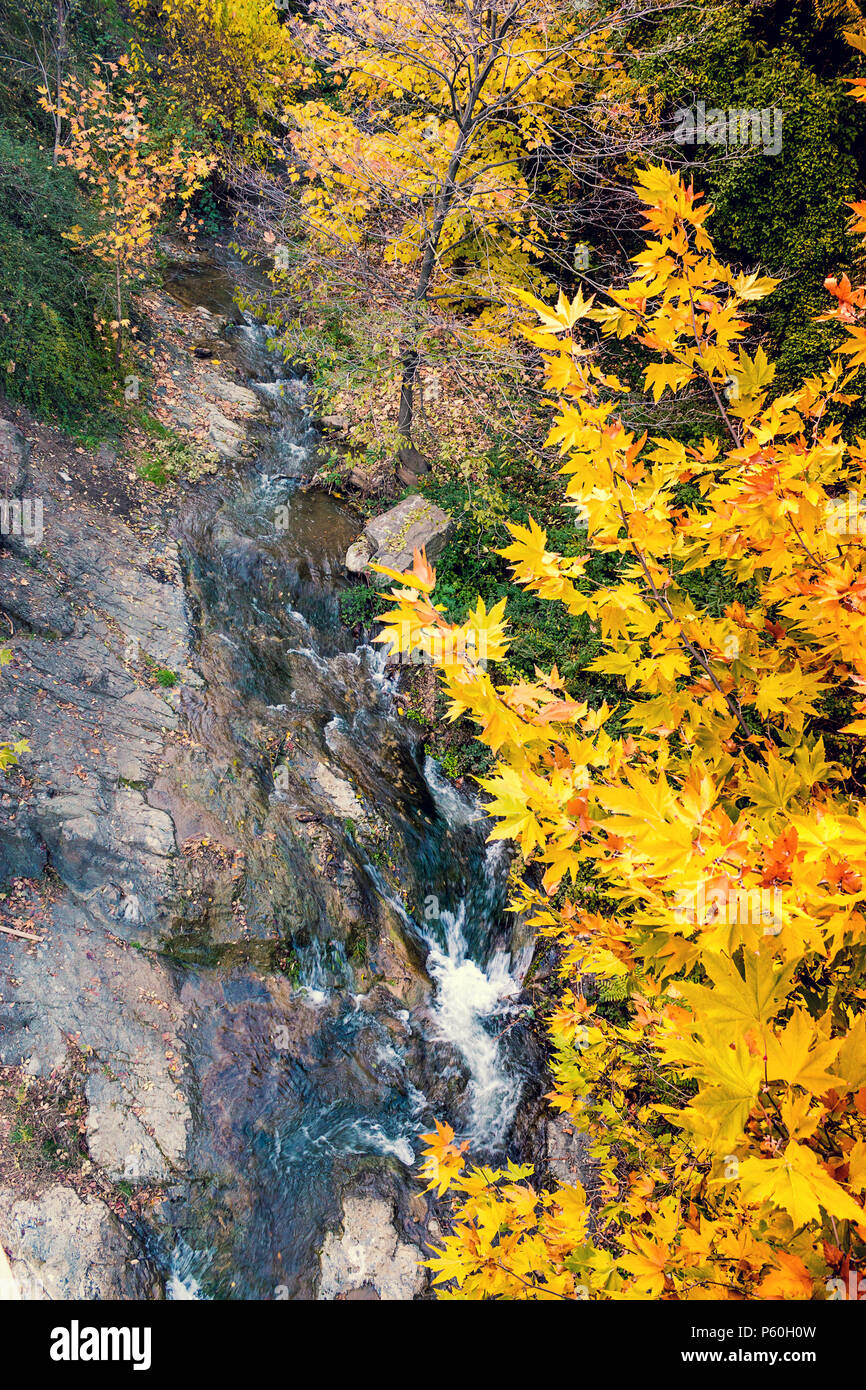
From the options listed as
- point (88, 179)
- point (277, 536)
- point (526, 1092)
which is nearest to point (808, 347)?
point (277, 536)

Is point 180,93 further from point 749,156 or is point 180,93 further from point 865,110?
point 865,110

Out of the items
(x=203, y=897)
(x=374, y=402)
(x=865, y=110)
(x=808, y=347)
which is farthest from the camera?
(x=374, y=402)

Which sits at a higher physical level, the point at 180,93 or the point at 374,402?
the point at 180,93

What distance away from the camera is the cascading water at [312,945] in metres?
4.17

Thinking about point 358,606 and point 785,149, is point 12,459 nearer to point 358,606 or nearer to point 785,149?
point 358,606

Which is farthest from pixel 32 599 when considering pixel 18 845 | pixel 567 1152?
pixel 567 1152

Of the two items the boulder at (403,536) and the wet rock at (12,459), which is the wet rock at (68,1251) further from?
the boulder at (403,536)

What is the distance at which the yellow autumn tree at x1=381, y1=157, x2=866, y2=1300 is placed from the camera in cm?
Answer: 113

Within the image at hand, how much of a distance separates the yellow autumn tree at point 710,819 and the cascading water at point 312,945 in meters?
2.78

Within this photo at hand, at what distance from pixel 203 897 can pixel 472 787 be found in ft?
9.18

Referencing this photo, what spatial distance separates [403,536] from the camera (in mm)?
7359

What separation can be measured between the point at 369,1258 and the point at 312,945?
1.95 m
